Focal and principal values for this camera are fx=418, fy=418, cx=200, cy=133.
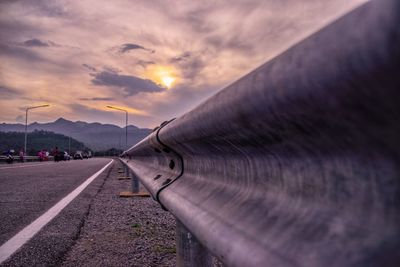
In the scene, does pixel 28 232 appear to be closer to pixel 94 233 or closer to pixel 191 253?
pixel 94 233

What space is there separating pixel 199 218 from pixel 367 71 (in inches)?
50.7

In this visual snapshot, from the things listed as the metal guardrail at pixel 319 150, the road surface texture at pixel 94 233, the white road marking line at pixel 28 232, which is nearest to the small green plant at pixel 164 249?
the road surface texture at pixel 94 233

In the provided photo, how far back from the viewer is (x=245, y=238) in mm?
1358

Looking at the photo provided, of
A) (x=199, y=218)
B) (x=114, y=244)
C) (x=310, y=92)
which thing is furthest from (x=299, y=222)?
(x=114, y=244)

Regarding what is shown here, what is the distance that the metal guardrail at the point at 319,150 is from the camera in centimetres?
77

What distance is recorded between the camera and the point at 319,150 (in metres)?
1.09

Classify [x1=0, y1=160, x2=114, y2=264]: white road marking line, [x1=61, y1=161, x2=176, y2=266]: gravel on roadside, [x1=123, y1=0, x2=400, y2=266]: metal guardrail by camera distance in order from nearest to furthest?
[x1=123, y1=0, x2=400, y2=266]: metal guardrail
[x1=61, y1=161, x2=176, y2=266]: gravel on roadside
[x1=0, y1=160, x2=114, y2=264]: white road marking line

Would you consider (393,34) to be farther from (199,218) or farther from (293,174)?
(199,218)

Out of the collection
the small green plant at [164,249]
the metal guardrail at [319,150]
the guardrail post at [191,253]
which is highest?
the metal guardrail at [319,150]

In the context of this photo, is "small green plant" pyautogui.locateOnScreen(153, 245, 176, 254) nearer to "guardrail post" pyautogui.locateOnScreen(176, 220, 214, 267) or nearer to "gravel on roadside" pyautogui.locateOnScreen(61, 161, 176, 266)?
"gravel on roadside" pyautogui.locateOnScreen(61, 161, 176, 266)

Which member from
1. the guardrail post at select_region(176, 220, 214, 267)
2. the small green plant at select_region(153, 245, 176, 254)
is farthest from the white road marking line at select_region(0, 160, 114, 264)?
the guardrail post at select_region(176, 220, 214, 267)

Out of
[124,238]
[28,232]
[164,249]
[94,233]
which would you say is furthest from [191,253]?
[28,232]

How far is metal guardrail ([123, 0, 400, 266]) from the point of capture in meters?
0.77

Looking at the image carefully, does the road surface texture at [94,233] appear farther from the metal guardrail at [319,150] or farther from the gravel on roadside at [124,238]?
the metal guardrail at [319,150]
